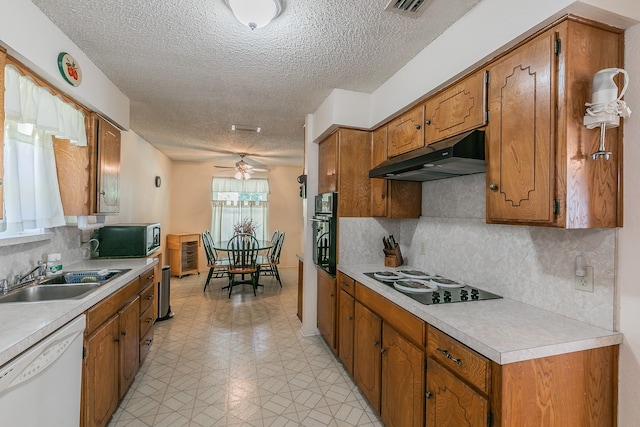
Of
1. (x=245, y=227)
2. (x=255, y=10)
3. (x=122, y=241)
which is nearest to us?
(x=255, y=10)

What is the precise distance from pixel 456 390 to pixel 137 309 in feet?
7.25

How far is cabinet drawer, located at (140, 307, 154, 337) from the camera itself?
91.9 inches

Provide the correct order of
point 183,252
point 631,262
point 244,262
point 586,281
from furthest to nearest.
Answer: point 183,252 < point 244,262 < point 586,281 < point 631,262

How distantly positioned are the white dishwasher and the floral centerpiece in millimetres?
4172

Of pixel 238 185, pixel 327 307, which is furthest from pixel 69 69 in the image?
pixel 238 185

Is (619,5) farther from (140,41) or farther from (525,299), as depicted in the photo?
Result: (140,41)

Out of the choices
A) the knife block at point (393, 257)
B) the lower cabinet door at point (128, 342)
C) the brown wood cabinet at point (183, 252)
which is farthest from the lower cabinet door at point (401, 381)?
the brown wood cabinet at point (183, 252)

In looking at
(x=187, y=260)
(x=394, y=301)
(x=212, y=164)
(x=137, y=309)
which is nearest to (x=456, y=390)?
(x=394, y=301)

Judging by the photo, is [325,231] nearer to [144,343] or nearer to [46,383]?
[144,343]

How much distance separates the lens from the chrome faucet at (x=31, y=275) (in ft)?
5.78

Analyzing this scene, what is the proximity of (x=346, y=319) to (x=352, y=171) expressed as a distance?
1274 mm

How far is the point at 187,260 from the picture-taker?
19.2 ft

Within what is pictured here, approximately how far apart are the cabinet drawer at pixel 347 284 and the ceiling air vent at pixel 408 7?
1.76m

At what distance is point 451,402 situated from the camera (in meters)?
1.23
